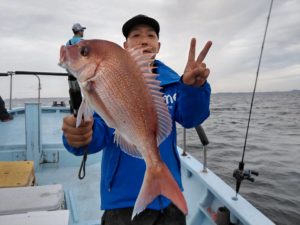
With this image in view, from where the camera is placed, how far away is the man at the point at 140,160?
1.90 meters

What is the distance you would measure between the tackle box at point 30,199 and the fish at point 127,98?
4.22ft

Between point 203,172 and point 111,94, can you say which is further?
point 203,172

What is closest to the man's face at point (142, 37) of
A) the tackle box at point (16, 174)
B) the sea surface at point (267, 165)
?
the tackle box at point (16, 174)

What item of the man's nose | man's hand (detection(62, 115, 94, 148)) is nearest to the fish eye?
man's hand (detection(62, 115, 94, 148))

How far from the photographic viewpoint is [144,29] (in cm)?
237

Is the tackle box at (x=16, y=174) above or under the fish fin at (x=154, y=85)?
under

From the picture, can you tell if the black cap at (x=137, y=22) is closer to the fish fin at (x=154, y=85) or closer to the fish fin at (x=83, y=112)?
the fish fin at (x=154, y=85)

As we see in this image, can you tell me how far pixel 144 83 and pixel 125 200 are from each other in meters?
1.14

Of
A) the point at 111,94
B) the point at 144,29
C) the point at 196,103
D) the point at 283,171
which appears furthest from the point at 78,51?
the point at 283,171

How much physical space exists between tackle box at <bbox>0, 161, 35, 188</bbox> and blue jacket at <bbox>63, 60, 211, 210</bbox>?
1.45 m

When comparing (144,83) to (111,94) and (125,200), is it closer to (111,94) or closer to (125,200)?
(111,94)

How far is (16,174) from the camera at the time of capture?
3.31m

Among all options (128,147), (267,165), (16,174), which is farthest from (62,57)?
(267,165)

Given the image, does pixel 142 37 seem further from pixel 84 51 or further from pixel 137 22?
pixel 84 51
